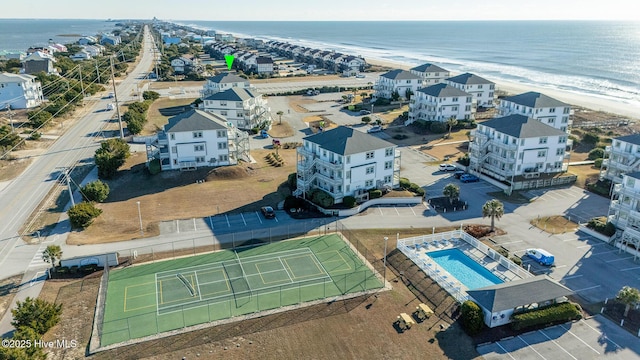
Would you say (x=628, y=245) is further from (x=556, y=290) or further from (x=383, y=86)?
(x=383, y=86)

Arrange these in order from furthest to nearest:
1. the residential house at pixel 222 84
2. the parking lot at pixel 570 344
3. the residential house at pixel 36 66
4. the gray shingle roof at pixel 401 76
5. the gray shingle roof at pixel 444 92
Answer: the residential house at pixel 36 66, the gray shingle roof at pixel 401 76, the residential house at pixel 222 84, the gray shingle roof at pixel 444 92, the parking lot at pixel 570 344

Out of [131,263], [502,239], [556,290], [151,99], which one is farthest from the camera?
[151,99]

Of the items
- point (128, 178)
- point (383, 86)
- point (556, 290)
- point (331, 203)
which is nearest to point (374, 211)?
point (331, 203)

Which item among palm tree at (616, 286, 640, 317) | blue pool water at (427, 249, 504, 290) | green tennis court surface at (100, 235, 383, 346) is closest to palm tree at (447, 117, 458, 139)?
blue pool water at (427, 249, 504, 290)

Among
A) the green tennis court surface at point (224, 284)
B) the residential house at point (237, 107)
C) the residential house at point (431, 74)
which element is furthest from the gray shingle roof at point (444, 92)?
the green tennis court surface at point (224, 284)

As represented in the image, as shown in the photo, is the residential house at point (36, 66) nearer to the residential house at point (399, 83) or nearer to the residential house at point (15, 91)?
the residential house at point (15, 91)

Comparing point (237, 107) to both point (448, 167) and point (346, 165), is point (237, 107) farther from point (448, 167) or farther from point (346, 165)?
point (448, 167)
